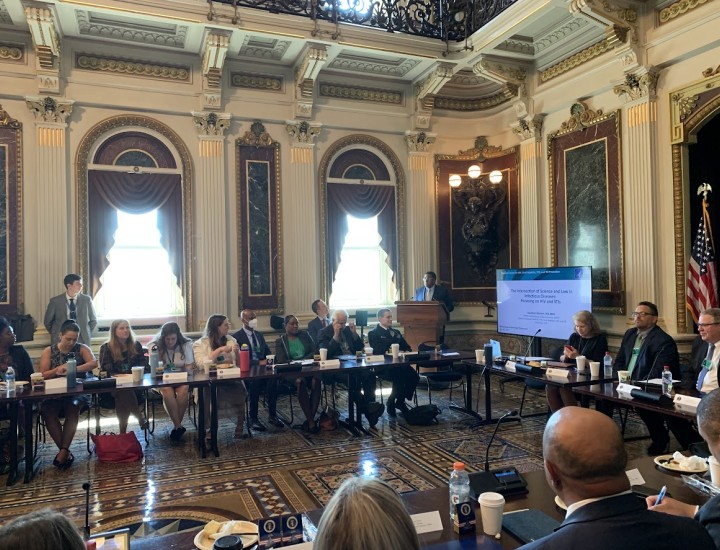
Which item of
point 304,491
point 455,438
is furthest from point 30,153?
point 455,438

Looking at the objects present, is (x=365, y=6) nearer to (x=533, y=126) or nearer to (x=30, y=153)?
(x=533, y=126)

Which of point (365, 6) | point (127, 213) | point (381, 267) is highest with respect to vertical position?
point (365, 6)

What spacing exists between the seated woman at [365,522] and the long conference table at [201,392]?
3.94 meters

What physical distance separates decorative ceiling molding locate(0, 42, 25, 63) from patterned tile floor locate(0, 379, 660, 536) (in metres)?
4.55

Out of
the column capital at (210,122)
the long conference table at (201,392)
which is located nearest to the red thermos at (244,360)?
the long conference table at (201,392)

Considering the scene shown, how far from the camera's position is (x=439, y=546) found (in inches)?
68.0

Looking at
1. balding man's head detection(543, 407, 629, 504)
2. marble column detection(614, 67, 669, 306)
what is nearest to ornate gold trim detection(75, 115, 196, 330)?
marble column detection(614, 67, 669, 306)

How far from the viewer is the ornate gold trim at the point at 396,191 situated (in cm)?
825

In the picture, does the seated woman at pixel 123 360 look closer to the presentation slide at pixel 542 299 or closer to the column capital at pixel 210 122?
the column capital at pixel 210 122

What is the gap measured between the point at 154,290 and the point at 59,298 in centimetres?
129

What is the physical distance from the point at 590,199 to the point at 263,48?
16.0ft

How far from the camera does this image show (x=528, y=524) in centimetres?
183

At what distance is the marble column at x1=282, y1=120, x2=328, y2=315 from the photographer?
26.2 ft

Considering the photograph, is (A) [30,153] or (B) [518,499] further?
(A) [30,153]
